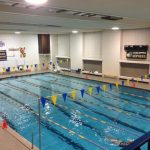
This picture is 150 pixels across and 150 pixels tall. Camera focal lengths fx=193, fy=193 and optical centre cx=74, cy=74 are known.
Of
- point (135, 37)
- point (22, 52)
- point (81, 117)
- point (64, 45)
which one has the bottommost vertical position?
point (81, 117)

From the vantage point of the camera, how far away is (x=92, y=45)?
519 inches

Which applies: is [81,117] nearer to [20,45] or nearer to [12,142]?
[12,142]

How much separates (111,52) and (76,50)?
125 inches

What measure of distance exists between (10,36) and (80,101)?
29.4 ft

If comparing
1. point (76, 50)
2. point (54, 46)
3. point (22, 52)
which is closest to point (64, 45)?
point (54, 46)

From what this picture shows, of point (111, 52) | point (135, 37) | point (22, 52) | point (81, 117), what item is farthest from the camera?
point (22, 52)

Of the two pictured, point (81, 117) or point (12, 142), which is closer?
point (12, 142)

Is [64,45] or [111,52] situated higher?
[64,45]

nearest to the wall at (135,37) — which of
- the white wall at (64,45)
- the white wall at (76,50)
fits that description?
the white wall at (76,50)

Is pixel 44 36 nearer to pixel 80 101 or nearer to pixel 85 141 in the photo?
pixel 80 101

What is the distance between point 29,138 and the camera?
16.4 feet

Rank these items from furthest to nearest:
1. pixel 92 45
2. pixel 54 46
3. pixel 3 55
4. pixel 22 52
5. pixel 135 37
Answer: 1. pixel 54 46
2. pixel 22 52
3. pixel 3 55
4. pixel 92 45
5. pixel 135 37

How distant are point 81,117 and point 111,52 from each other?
20.6 feet

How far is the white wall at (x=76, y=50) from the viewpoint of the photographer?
13.6 meters
